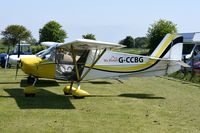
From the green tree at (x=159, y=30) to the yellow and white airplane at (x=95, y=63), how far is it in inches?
1771

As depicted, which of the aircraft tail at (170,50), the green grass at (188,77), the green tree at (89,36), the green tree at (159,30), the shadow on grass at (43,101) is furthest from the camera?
the green tree at (89,36)

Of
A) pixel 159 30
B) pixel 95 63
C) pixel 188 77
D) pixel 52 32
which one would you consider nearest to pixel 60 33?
pixel 52 32

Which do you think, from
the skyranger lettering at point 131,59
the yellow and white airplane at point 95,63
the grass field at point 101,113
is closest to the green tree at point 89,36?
the yellow and white airplane at point 95,63

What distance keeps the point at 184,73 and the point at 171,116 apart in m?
12.5

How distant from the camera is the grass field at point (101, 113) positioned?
7.50 m

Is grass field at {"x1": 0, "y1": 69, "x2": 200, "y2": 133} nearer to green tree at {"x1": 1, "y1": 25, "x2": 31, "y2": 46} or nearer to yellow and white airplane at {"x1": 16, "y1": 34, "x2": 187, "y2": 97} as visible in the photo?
yellow and white airplane at {"x1": 16, "y1": 34, "x2": 187, "y2": 97}

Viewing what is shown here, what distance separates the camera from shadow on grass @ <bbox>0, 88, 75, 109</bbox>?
32.7 ft

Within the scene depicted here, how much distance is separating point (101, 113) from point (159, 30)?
53.3m

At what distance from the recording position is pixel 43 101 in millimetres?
10961

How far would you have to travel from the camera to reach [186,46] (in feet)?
156

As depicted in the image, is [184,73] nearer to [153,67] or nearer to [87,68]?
[153,67]

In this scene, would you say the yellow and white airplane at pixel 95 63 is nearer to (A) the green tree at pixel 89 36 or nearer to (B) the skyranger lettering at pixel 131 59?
(B) the skyranger lettering at pixel 131 59

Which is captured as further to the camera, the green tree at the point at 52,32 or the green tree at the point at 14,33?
the green tree at the point at 14,33

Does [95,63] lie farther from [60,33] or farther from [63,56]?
[60,33]
